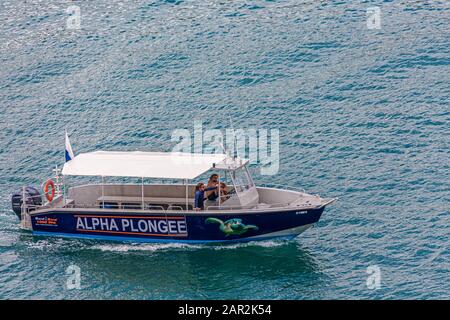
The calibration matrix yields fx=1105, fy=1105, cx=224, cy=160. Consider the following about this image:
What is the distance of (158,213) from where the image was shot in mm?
62188

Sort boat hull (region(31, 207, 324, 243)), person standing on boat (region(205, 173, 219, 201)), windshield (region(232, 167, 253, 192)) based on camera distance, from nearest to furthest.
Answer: boat hull (region(31, 207, 324, 243)) → person standing on boat (region(205, 173, 219, 201)) → windshield (region(232, 167, 253, 192))

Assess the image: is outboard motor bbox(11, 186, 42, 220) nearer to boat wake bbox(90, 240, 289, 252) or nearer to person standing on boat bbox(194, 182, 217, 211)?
boat wake bbox(90, 240, 289, 252)

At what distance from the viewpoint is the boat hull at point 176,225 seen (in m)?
61.4

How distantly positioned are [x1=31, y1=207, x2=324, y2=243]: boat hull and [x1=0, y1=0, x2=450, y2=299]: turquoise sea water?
0.67m

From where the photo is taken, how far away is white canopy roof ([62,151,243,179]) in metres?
61.8

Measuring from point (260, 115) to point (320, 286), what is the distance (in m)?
24.3

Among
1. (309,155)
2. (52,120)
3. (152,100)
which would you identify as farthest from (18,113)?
(309,155)

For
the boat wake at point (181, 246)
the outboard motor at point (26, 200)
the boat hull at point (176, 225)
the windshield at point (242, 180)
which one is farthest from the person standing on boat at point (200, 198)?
the outboard motor at point (26, 200)

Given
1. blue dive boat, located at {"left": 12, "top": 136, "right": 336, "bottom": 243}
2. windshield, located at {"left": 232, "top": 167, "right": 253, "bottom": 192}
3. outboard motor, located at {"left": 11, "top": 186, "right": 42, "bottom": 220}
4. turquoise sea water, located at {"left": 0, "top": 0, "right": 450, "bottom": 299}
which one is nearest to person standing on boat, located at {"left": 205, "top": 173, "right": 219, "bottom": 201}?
blue dive boat, located at {"left": 12, "top": 136, "right": 336, "bottom": 243}

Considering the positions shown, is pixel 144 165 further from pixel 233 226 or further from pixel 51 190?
pixel 51 190

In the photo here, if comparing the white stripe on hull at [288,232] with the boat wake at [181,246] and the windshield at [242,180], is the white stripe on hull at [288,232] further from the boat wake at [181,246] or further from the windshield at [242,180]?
the windshield at [242,180]

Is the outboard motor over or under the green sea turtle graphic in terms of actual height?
over

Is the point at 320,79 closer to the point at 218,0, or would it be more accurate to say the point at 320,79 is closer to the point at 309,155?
the point at 309,155

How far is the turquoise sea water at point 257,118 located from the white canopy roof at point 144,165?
4253 millimetres
